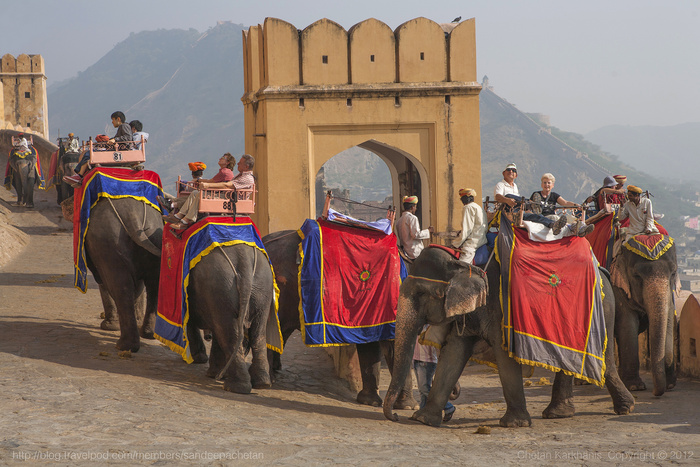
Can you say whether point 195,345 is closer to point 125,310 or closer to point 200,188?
point 125,310

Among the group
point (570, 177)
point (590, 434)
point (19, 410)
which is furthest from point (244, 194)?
point (570, 177)

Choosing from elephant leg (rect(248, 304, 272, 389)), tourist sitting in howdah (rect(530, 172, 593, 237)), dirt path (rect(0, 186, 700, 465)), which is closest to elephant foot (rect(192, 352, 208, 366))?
dirt path (rect(0, 186, 700, 465))

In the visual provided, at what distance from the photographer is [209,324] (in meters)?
7.93

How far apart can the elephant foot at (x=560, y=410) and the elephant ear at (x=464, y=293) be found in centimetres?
126

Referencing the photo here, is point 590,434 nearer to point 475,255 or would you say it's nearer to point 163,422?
point 475,255

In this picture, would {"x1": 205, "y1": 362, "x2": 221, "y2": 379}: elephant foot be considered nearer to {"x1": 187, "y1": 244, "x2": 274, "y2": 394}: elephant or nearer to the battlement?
{"x1": 187, "y1": 244, "x2": 274, "y2": 394}: elephant

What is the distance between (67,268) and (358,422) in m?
10.4

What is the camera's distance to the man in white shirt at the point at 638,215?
8.94 meters

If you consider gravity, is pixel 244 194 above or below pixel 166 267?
above

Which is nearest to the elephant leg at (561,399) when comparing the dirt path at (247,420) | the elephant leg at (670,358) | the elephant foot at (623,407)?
the dirt path at (247,420)

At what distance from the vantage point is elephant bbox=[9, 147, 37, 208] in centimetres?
2161

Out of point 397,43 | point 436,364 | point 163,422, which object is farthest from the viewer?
point 397,43

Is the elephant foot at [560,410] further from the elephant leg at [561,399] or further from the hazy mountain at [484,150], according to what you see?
the hazy mountain at [484,150]

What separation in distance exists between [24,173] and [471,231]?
55.7 ft
